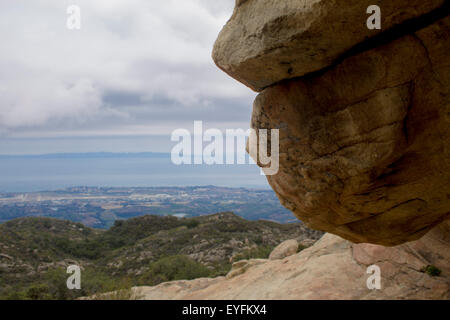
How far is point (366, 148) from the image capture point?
452 centimetres

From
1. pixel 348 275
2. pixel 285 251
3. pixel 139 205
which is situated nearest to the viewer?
pixel 348 275

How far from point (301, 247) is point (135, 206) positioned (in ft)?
202

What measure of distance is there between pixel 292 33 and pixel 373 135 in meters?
1.82

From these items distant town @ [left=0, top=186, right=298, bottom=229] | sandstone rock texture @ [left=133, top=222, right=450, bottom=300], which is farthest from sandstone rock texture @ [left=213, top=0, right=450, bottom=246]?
distant town @ [left=0, top=186, right=298, bottom=229]

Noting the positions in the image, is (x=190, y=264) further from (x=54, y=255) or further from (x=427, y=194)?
(x=427, y=194)

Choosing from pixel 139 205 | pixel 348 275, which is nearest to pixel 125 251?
pixel 348 275

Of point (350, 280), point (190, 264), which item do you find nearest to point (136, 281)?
point (190, 264)

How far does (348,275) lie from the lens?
855 centimetres

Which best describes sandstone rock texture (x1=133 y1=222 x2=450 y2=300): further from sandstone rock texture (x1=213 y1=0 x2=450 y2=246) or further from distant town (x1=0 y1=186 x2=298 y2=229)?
distant town (x1=0 y1=186 x2=298 y2=229)

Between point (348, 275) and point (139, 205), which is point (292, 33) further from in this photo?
point (139, 205)

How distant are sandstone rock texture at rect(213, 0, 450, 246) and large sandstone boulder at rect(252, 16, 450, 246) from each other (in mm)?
13

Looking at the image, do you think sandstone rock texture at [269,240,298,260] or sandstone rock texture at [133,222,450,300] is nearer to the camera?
sandstone rock texture at [133,222,450,300]

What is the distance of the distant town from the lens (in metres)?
56.1

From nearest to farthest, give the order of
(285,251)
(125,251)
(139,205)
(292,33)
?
(292,33) < (285,251) < (125,251) < (139,205)
